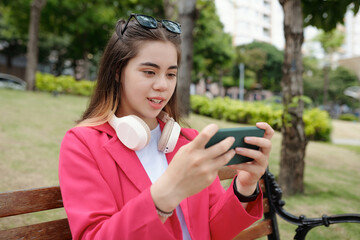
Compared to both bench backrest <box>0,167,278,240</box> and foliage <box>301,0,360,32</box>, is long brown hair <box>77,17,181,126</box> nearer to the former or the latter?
bench backrest <box>0,167,278,240</box>

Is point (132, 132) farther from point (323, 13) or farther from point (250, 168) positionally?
point (323, 13)

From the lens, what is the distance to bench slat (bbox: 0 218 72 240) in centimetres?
127

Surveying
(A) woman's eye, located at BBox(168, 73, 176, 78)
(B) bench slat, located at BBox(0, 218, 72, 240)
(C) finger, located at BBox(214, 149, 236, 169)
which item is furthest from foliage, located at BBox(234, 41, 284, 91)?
(C) finger, located at BBox(214, 149, 236, 169)

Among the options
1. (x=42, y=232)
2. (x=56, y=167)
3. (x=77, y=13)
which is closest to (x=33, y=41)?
(x=77, y=13)

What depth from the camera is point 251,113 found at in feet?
41.2

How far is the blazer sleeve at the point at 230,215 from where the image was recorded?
1.36m

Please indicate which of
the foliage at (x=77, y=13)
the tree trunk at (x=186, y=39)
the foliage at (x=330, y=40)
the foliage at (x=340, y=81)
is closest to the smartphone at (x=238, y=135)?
the tree trunk at (x=186, y=39)

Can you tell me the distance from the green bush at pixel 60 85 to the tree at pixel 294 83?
12.4 meters

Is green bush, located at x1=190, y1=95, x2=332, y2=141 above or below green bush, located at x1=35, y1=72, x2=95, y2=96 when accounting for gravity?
below

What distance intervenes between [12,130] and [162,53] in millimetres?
6243

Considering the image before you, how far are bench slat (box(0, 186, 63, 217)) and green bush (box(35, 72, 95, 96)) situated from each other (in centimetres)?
1439

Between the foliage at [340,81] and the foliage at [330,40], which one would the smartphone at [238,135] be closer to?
the foliage at [330,40]

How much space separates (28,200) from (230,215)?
0.88 m

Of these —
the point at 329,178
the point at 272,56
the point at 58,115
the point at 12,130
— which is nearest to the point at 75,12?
the point at 58,115
